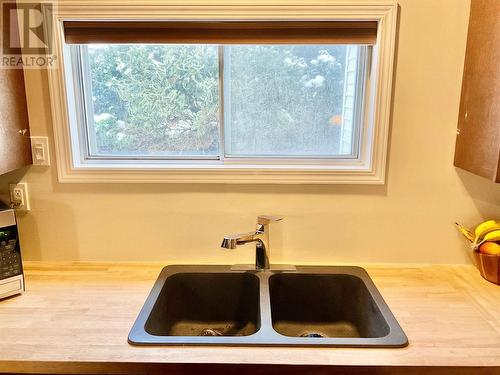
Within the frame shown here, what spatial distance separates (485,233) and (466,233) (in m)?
0.06

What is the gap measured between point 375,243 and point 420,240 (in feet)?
0.57

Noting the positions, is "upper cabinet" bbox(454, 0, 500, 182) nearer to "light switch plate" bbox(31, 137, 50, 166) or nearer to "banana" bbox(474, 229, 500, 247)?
"banana" bbox(474, 229, 500, 247)

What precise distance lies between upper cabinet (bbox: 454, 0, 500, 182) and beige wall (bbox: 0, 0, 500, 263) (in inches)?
3.6

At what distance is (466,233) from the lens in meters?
1.41

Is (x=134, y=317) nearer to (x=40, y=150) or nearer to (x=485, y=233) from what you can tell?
(x=40, y=150)

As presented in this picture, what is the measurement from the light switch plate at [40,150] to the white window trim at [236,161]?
0.15 ft

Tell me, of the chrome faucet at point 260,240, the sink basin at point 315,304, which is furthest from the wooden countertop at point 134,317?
the chrome faucet at point 260,240

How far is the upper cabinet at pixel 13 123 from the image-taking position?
1.26 m

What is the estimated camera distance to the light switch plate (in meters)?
1.42

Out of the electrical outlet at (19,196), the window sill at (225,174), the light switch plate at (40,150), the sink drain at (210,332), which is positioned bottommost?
the sink drain at (210,332)

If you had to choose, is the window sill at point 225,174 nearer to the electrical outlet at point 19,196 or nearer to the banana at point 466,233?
the electrical outlet at point 19,196

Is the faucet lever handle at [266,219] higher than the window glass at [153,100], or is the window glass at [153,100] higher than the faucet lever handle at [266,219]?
the window glass at [153,100]

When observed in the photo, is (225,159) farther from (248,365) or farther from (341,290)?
(248,365)

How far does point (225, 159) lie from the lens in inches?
60.1
